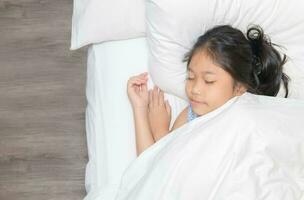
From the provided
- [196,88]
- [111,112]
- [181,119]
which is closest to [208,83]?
[196,88]

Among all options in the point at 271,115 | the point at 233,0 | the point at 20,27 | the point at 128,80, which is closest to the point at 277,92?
the point at 271,115

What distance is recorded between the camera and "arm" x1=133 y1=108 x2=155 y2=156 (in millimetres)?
1240

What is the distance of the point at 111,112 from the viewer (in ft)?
4.30

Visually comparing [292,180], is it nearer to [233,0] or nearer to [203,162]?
[203,162]

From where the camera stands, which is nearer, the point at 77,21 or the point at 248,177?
the point at 248,177

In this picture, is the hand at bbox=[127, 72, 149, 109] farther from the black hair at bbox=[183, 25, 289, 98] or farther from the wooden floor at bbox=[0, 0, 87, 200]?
the wooden floor at bbox=[0, 0, 87, 200]

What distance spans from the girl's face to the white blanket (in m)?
0.06

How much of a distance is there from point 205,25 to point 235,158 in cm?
38

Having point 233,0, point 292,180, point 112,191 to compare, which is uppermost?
point 233,0

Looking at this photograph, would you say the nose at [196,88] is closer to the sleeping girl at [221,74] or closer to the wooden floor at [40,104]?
the sleeping girl at [221,74]

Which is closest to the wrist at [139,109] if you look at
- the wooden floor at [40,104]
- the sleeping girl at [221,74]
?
the sleeping girl at [221,74]

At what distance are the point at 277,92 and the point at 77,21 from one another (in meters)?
0.63

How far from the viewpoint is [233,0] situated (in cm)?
121

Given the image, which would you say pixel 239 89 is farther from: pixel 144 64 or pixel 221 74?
pixel 144 64
